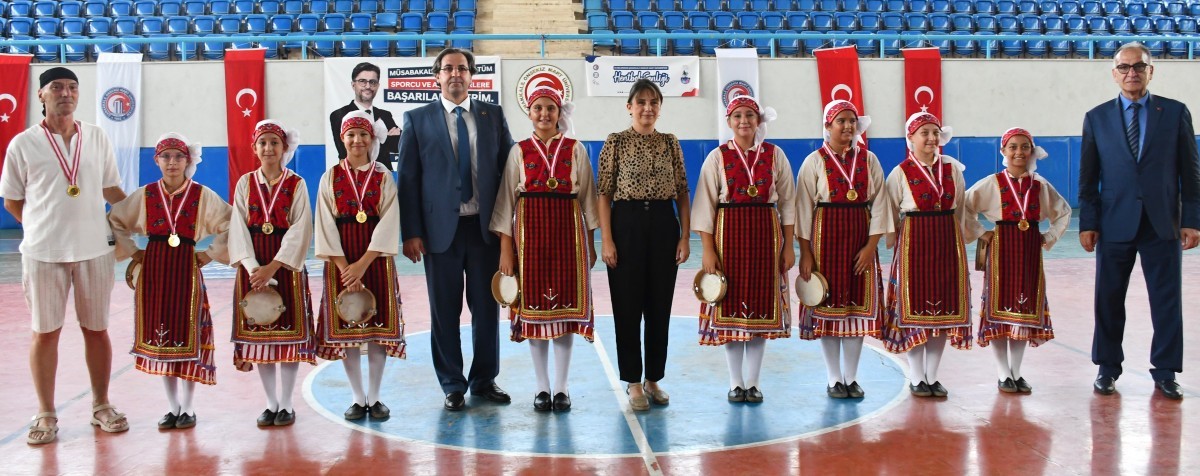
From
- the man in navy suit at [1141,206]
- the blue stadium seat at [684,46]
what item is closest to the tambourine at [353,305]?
the man in navy suit at [1141,206]

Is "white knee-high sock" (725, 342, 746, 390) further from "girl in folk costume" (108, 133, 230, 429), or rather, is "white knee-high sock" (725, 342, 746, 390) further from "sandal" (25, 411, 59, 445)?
"sandal" (25, 411, 59, 445)

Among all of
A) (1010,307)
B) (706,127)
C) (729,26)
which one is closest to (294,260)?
(1010,307)

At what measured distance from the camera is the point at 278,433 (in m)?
4.08

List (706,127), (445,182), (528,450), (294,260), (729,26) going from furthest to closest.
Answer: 1. (729,26)
2. (706,127)
3. (445,182)
4. (294,260)
5. (528,450)

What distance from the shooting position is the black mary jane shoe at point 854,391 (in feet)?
15.0

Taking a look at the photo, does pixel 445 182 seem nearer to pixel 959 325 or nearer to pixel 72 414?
pixel 72 414

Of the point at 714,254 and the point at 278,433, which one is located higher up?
the point at 714,254

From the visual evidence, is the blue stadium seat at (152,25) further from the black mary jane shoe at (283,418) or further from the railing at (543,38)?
the black mary jane shoe at (283,418)

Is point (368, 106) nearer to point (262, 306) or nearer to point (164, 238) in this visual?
point (164, 238)

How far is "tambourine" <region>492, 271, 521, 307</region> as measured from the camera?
425 cm

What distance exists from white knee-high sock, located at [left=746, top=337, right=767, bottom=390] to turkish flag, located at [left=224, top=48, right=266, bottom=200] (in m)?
9.45

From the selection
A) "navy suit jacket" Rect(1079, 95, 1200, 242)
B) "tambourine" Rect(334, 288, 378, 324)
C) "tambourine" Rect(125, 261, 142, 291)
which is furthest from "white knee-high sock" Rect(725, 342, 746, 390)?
"tambourine" Rect(125, 261, 142, 291)

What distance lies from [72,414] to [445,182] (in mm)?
2128

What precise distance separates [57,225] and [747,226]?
3.06 metres
